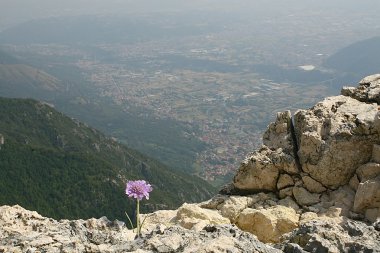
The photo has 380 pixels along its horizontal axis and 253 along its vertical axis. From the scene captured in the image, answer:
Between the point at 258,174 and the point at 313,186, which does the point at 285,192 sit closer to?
the point at 313,186

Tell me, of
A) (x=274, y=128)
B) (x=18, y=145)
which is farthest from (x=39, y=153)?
(x=274, y=128)

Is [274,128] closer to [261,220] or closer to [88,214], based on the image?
[261,220]

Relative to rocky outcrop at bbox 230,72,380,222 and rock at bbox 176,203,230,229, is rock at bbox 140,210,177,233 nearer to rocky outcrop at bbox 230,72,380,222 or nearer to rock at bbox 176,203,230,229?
rock at bbox 176,203,230,229

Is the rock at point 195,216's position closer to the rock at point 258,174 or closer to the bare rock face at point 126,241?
the rock at point 258,174

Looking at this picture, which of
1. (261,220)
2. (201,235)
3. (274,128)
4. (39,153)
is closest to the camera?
(201,235)

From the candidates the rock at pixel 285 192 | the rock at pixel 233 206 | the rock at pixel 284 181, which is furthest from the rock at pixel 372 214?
the rock at pixel 233 206
